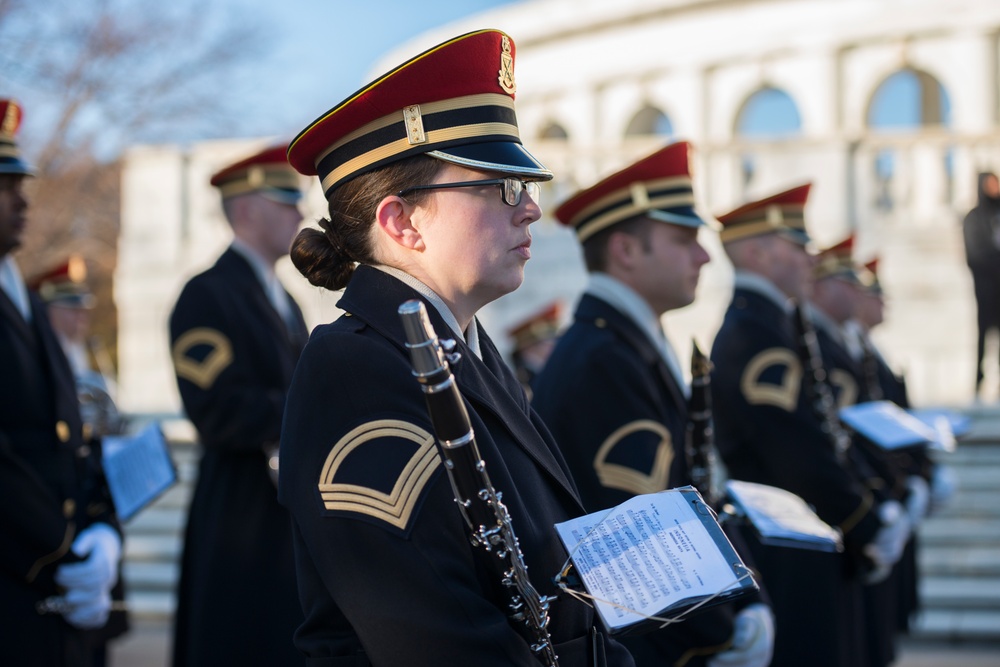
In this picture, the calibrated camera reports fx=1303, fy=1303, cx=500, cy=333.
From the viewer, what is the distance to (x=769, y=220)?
19.3ft

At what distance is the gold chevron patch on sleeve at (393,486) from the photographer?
220 centimetres

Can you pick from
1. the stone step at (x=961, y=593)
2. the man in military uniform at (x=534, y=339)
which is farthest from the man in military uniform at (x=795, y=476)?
the man in military uniform at (x=534, y=339)

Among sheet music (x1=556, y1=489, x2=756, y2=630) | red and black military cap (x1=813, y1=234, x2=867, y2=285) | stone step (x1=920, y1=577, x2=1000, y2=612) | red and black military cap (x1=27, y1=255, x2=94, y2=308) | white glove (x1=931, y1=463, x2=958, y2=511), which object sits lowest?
stone step (x1=920, y1=577, x2=1000, y2=612)

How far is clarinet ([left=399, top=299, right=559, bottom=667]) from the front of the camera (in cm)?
219

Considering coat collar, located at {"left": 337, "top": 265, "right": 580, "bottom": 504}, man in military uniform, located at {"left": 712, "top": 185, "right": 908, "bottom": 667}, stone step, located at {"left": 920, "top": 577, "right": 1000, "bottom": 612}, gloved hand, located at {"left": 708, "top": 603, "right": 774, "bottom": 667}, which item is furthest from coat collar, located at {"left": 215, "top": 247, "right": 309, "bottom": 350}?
stone step, located at {"left": 920, "top": 577, "right": 1000, "bottom": 612}

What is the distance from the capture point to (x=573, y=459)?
3836 mm

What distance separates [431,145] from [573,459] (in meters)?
1.60

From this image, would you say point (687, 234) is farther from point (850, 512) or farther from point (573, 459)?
point (850, 512)

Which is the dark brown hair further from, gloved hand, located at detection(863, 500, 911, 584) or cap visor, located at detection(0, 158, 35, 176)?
gloved hand, located at detection(863, 500, 911, 584)

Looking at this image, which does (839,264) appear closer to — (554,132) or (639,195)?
(639,195)

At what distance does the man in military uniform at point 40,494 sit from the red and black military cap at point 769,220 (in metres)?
3.00

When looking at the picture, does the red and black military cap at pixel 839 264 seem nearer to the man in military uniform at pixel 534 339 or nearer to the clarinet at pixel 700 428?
the man in military uniform at pixel 534 339

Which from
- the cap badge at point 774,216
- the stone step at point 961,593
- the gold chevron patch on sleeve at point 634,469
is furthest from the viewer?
the stone step at point 961,593

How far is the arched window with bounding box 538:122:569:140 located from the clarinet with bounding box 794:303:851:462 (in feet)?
87.2
